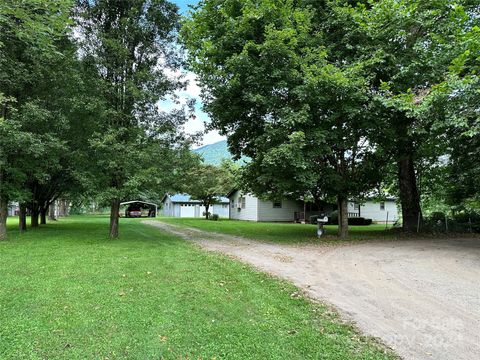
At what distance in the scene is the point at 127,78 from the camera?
13.2m

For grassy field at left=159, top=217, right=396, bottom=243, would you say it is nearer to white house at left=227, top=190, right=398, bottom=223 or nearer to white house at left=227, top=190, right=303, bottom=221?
white house at left=227, top=190, right=398, bottom=223

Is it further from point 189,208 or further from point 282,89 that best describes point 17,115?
point 189,208

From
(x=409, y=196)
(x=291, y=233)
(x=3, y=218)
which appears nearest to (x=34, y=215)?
(x=3, y=218)

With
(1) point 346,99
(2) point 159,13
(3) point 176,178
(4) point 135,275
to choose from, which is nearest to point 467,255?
(1) point 346,99

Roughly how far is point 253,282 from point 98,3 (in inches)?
474

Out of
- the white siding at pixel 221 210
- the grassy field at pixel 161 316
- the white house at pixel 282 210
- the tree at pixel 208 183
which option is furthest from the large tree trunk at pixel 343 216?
the white siding at pixel 221 210

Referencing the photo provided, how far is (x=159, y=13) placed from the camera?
13.7m

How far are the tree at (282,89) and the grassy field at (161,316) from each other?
5.44 m

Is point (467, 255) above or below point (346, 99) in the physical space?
below

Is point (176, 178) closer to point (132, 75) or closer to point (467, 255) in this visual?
point (132, 75)

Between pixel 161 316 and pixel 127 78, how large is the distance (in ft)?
35.7

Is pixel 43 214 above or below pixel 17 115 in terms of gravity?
below

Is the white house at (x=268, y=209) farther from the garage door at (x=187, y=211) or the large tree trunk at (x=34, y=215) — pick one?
the large tree trunk at (x=34, y=215)

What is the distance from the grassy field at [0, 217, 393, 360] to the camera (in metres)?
3.53
